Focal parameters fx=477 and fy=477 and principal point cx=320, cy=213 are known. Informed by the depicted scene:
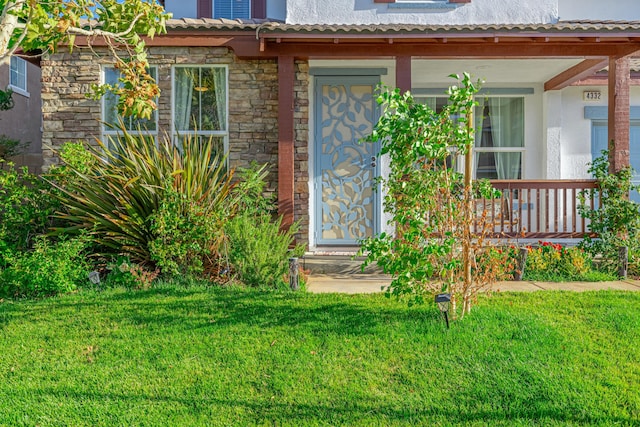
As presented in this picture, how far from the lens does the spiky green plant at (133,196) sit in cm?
584

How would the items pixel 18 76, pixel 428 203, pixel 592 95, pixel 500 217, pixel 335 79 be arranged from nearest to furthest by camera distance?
Answer: pixel 428 203 → pixel 500 217 → pixel 335 79 → pixel 592 95 → pixel 18 76

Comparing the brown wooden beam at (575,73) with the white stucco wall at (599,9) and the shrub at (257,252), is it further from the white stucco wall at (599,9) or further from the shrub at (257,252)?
the shrub at (257,252)

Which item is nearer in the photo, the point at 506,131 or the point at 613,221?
the point at 613,221

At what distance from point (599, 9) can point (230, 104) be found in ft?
24.3

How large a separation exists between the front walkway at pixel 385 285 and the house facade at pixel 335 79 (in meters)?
1.26

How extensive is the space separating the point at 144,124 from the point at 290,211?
8.93 feet

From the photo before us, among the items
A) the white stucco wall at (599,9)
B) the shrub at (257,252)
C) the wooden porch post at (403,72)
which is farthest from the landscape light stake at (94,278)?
the white stucco wall at (599,9)

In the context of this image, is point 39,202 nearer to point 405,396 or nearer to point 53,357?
point 53,357

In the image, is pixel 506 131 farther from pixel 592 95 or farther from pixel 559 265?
pixel 559 265

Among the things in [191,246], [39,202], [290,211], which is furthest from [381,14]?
[39,202]

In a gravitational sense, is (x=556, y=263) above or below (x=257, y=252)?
below

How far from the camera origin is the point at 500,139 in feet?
30.0

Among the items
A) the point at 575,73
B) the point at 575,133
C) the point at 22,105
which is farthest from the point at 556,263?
the point at 22,105

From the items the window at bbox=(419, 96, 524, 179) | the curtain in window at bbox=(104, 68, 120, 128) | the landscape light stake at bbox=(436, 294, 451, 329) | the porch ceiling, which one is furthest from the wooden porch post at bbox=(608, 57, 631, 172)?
the curtain in window at bbox=(104, 68, 120, 128)
